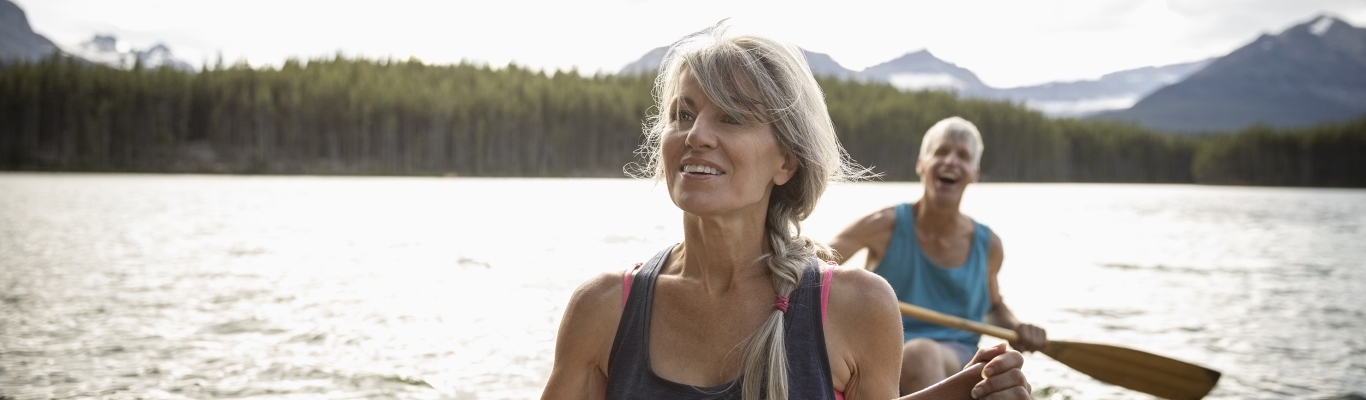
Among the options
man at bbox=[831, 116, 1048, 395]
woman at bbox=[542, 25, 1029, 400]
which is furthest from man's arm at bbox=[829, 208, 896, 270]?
woman at bbox=[542, 25, 1029, 400]

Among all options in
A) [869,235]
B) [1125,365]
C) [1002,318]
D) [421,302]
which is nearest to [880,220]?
[869,235]

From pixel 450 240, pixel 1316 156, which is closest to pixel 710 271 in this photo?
pixel 450 240

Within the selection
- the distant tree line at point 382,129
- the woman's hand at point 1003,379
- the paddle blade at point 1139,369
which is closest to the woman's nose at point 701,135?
the woman's hand at point 1003,379

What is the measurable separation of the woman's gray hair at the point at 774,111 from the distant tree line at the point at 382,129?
8484 cm

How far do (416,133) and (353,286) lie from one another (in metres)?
80.3

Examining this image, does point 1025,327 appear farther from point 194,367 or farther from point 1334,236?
point 1334,236

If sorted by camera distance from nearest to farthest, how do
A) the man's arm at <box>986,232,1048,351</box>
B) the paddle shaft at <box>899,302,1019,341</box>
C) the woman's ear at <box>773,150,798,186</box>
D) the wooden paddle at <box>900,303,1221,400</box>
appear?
1. the woman's ear at <box>773,150,798,186</box>
2. the paddle shaft at <box>899,302,1019,341</box>
3. the wooden paddle at <box>900,303,1221,400</box>
4. the man's arm at <box>986,232,1048,351</box>

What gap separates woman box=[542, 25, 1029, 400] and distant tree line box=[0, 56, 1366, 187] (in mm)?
84714

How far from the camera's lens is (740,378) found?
2.11m

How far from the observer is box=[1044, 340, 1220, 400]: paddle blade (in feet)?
15.5

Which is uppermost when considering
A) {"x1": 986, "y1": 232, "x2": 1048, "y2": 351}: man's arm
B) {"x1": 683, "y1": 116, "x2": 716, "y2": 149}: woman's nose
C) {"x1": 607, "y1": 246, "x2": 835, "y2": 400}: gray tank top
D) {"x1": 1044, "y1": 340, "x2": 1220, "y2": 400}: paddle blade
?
{"x1": 683, "y1": 116, "x2": 716, "y2": 149}: woman's nose

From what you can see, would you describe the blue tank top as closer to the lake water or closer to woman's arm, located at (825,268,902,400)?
the lake water

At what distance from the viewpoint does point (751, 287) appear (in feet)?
7.27

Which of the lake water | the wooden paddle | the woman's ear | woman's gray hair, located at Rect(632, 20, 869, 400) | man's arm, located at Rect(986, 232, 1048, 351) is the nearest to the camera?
woman's gray hair, located at Rect(632, 20, 869, 400)
